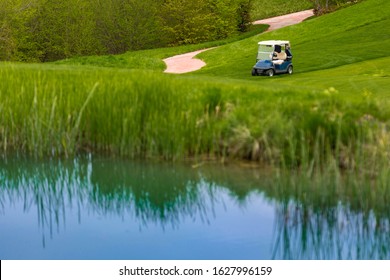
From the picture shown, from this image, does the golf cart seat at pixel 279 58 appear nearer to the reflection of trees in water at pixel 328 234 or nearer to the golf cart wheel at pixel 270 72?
the golf cart wheel at pixel 270 72

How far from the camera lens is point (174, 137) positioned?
9477 millimetres

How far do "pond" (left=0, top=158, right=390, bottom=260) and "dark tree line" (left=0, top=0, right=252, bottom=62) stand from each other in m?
34.9

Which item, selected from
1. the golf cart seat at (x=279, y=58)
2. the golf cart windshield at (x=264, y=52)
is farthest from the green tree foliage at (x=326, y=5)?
the golf cart seat at (x=279, y=58)

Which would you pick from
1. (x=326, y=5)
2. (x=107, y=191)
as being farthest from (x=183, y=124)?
(x=326, y=5)

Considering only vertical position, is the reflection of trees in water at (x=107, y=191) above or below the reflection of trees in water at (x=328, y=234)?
above

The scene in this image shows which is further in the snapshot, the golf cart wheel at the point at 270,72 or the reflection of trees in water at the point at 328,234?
the golf cart wheel at the point at 270,72

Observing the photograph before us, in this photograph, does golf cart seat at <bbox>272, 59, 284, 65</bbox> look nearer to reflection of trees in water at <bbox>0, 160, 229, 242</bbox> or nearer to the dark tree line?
reflection of trees in water at <bbox>0, 160, 229, 242</bbox>

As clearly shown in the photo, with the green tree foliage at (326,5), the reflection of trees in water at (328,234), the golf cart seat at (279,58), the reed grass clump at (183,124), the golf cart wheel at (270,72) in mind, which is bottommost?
the golf cart wheel at (270,72)

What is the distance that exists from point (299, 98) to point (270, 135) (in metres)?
1.66

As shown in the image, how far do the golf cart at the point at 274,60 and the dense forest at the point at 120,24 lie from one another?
1999 cm

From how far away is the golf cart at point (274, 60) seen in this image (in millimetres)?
24203

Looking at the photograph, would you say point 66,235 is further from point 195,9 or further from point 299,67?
point 195,9

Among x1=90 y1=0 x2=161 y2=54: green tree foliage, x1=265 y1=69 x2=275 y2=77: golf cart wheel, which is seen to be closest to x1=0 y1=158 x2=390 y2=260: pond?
x1=265 y1=69 x2=275 y2=77: golf cart wheel

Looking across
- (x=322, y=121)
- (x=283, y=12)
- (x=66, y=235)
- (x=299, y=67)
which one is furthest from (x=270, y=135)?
(x=283, y=12)
